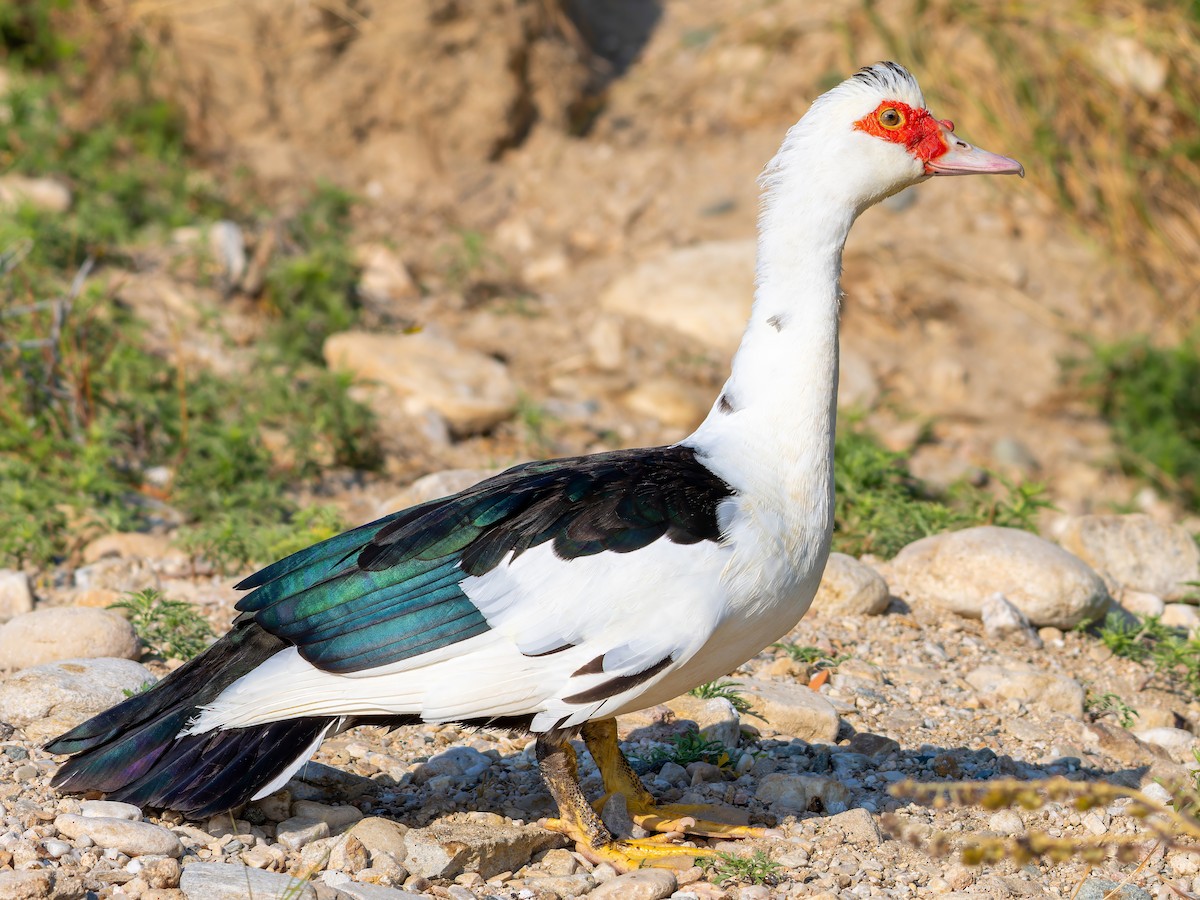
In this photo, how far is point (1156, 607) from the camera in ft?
17.5

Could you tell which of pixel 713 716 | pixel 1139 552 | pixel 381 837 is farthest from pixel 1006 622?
pixel 381 837

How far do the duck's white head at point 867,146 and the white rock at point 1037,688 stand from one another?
1.71 meters

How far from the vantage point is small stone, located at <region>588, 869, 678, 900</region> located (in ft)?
10.6

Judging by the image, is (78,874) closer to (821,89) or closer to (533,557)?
(533,557)

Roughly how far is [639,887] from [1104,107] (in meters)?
6.43

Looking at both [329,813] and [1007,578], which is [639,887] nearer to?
[329,813]

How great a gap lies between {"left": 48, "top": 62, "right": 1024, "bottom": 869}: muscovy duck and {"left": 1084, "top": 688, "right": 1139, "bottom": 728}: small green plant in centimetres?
156

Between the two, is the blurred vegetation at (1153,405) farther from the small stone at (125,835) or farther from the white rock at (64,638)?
the small stone at (125,835)

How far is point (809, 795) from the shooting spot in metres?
3.76

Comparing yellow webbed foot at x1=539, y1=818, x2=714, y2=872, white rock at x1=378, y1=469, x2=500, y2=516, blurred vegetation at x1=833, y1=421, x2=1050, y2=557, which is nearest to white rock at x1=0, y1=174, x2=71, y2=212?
white rock at x1=378, y1=469, x2=500, y2=516

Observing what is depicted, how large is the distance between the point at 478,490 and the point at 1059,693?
212cm

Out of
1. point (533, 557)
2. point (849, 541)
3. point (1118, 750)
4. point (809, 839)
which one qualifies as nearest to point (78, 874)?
point (533, 557)

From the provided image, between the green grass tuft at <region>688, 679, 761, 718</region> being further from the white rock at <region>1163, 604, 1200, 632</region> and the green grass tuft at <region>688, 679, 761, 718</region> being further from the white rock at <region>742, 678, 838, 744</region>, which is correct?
the white rock at <region>1163, 604, 1200, 632</region>

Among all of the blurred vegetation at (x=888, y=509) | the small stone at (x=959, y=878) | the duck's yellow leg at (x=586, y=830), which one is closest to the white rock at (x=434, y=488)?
the blurred vegetation at (x=888, y=509)
